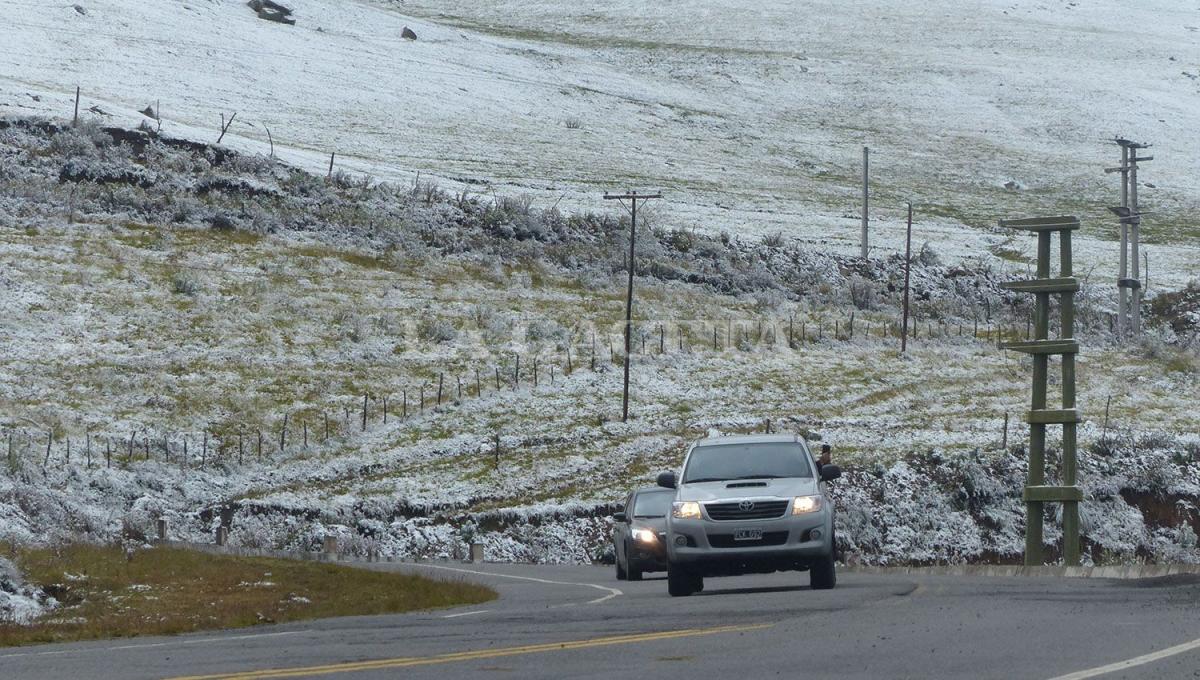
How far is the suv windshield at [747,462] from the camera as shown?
818 inches

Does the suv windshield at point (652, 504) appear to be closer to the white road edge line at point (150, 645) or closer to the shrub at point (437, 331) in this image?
the white road edge line at point (150, 645)

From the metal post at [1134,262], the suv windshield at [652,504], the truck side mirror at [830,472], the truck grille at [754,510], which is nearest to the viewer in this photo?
the truck side mirror at [830,472]

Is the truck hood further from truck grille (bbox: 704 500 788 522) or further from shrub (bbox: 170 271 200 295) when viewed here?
shrub (bbox: 170 271 200 295)

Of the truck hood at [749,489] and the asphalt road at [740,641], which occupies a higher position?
the truck hood at [749,489]

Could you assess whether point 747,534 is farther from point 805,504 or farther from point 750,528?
point 805,504

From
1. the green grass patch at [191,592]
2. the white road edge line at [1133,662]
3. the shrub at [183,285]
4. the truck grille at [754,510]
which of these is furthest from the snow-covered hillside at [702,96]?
the white road edge line at [1133,662]

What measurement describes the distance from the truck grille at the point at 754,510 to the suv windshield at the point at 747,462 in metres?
0.75

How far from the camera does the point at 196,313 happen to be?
63531mm

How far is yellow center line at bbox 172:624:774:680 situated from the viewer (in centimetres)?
1252

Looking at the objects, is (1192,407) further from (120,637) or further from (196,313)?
(120,637)

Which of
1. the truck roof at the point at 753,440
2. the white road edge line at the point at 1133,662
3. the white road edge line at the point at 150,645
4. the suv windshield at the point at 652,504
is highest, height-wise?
the truck roof at the point at 753,440

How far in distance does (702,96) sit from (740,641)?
121 m

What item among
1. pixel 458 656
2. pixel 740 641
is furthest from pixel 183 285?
pixel 740 641

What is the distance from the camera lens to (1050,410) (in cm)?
2961
